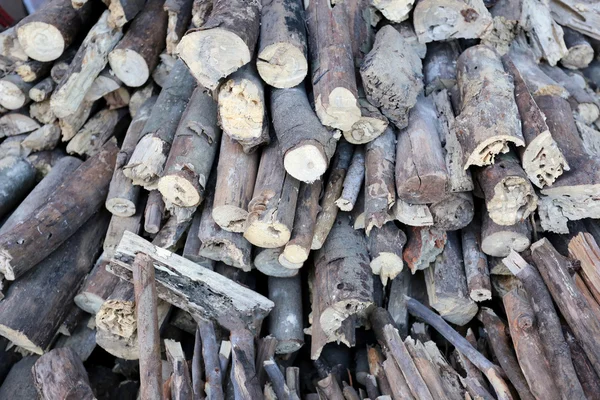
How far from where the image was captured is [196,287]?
2.94 metres

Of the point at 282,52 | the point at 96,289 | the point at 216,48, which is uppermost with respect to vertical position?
the point at 216,48

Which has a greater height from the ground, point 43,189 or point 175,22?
point 175,22

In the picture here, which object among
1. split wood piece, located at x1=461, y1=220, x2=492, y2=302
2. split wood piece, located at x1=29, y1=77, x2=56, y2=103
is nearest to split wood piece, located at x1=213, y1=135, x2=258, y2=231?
split wood piece, located at x1=461, y1=220, x2=492, y2=302

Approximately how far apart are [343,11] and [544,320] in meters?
2.05

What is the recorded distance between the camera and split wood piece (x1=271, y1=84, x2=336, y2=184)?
274 centimetres

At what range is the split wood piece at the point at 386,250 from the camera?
9.88 feet

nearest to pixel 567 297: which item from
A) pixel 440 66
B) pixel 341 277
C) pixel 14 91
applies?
pixel 341 277

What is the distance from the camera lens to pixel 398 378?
2.74 meters

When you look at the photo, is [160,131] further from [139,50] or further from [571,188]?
[571,188]

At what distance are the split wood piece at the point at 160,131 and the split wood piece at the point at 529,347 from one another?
6.61 feet

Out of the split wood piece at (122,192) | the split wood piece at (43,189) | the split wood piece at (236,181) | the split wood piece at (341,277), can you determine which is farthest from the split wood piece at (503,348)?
the split wood piece at (43,189)

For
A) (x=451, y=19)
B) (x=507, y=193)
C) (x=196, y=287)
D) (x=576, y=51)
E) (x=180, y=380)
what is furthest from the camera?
(x=576, y=51)

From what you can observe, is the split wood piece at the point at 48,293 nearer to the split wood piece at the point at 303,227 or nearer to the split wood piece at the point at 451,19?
the split wood piece at the point at 303,227

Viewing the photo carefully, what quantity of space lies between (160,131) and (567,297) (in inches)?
93.3
